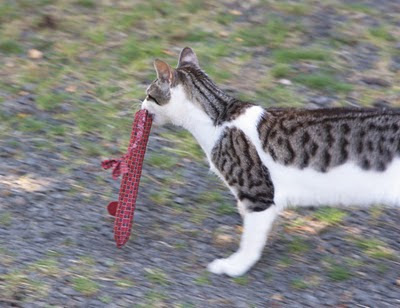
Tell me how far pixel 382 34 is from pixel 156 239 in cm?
372

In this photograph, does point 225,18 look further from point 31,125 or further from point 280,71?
point 31,125

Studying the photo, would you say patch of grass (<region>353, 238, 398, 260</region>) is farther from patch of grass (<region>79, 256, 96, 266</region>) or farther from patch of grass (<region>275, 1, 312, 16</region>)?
Result: patch of grass (<region>275, 1, 312, 16</region>)

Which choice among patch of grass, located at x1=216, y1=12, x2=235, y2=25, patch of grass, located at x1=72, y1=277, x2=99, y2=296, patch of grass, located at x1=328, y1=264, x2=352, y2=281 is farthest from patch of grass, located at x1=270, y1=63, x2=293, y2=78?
patch of grass, located at x1=72, y1=277, x2=99, y2=296

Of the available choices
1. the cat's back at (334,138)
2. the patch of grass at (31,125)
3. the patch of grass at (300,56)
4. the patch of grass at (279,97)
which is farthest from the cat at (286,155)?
the patch of grass at (300,56)

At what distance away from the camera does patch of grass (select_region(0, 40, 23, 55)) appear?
26.8 ft

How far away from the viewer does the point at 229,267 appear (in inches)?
215

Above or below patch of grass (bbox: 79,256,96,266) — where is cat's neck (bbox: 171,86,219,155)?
above

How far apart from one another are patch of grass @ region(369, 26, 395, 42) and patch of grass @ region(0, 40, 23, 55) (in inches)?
129

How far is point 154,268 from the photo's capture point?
17.7 feet

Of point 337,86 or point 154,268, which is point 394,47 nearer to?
point 337,86

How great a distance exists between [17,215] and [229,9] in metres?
3.80

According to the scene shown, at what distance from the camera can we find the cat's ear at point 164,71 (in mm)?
5531

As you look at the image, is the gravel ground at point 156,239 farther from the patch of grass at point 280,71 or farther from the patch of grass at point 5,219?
the patch of grass at point 280,71

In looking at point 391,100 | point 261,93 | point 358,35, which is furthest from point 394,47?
point 261,93
